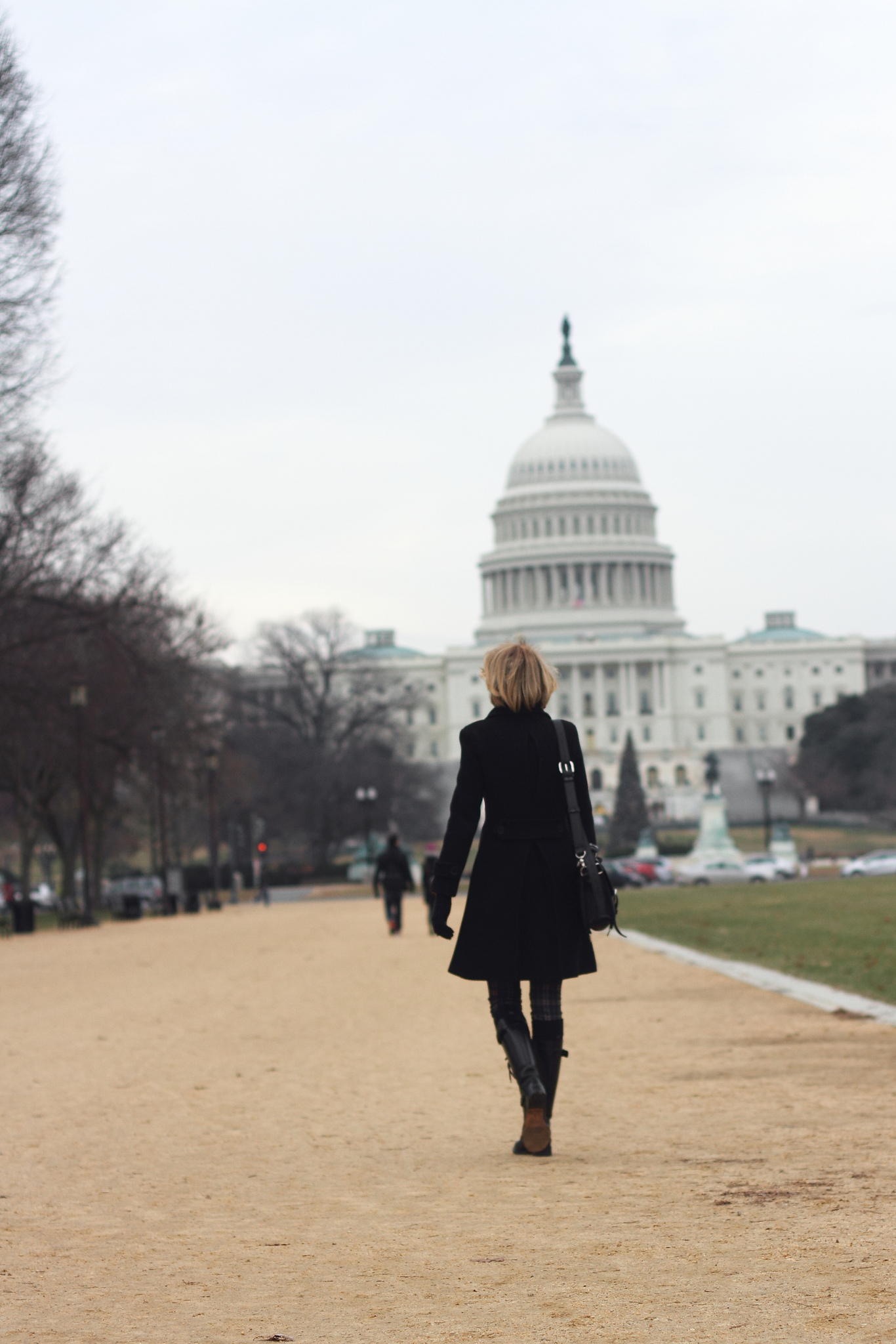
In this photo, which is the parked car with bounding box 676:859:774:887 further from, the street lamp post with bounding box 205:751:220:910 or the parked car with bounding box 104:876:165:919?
the parked car with bounding box 104:876:165:919

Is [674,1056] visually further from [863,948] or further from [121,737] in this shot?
→ [121,737]

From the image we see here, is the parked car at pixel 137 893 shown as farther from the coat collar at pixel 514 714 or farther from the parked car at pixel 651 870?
the coat collar at pixel 514 714

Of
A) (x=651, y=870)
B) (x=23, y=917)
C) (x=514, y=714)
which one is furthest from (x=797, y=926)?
(x=651, y=870)

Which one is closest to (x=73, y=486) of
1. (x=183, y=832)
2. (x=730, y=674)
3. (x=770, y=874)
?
(x=770, y=874)

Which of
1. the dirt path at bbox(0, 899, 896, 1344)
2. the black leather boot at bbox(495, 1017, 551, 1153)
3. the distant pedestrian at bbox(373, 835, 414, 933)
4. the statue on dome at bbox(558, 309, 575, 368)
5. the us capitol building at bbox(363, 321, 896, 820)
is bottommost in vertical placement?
the dirt path at bbox(0, 899, 896, 1344)

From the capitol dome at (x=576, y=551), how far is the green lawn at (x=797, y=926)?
113461 mm

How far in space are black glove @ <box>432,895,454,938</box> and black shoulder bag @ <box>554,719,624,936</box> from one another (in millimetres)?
533

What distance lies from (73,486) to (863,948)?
25.1 meters

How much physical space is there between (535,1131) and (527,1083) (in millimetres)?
258

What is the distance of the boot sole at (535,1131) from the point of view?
812 centimetres

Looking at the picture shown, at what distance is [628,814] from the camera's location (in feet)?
326

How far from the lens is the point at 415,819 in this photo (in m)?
95.4

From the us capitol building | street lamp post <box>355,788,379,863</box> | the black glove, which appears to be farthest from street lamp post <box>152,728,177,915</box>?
the us capitol building

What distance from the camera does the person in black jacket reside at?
8.11 metres
